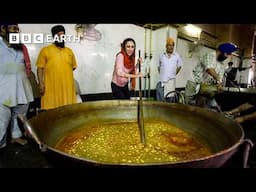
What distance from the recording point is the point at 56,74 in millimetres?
2357

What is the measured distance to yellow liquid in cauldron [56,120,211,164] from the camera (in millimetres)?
1293

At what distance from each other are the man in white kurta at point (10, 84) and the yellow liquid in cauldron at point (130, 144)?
1046mm

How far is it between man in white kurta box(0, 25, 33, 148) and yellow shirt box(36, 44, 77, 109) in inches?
7.3

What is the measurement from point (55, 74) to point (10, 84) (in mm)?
433

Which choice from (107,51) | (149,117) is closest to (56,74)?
(149,117)

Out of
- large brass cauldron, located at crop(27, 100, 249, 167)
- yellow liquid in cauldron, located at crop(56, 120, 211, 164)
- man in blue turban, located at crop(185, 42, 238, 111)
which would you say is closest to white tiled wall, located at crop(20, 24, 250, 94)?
man in blue turban, located at crop(185, 42, 238, 111)

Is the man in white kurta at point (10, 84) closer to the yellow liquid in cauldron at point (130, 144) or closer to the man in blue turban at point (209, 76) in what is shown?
the yellow liquid in cauldron at point (130, 144)

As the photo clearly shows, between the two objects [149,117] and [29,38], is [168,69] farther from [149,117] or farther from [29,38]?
[29,38]

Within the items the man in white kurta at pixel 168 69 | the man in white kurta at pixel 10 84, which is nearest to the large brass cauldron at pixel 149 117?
the man in white kurta at pixel 10 84

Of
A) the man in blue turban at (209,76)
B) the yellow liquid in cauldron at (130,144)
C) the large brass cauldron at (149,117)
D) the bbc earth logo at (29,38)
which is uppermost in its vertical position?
the bbc earth logo at (29,38)

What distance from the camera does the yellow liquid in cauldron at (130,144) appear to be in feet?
4.24
